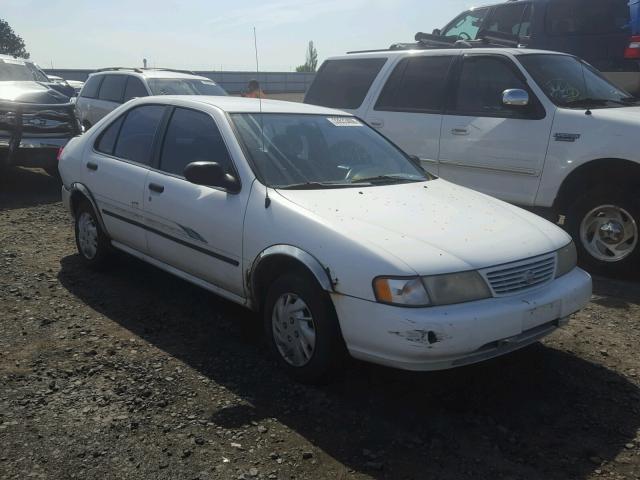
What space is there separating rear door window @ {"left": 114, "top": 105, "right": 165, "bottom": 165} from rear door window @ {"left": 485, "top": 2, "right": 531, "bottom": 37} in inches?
263

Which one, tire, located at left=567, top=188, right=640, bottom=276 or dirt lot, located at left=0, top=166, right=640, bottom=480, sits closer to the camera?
dirt lot, located at left=0, top=166, right=640, bottom=480

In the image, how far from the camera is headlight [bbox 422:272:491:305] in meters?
3.12

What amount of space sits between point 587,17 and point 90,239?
754 centimetres

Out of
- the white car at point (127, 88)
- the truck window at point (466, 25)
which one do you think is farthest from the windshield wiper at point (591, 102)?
the white car at point (127, 88)

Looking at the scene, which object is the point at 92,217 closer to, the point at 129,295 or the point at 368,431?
the point at 129,295

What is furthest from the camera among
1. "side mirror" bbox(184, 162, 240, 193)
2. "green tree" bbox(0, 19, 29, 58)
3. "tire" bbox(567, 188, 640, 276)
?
"green tree" bbox(0, 19, 29, 58)

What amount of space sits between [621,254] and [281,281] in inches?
129

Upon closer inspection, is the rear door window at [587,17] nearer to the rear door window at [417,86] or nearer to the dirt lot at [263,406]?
the rear door window at [417,86]

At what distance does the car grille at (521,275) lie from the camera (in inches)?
129

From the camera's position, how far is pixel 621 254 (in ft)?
17.9

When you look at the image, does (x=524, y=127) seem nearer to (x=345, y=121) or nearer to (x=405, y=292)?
(x=345, y=121)

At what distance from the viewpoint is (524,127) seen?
588 centimetres

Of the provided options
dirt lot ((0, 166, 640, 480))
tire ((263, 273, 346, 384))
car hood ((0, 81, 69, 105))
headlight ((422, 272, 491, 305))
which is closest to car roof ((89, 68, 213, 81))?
car hood ((0, 81, 69, 105))

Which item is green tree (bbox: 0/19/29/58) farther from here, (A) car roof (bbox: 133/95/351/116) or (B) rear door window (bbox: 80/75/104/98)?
(A) car roof (bbox: 133/95/351/116)
